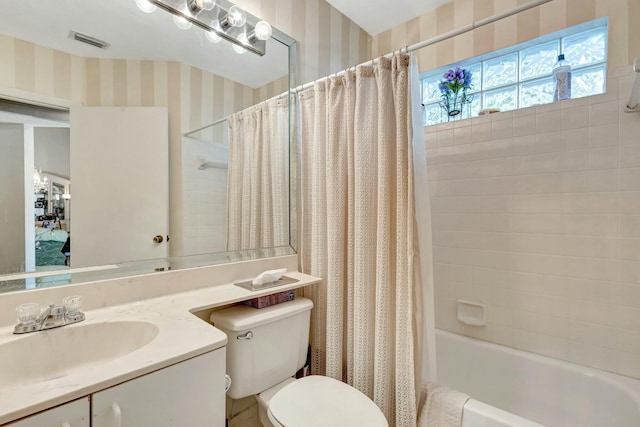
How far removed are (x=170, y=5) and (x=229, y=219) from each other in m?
0.94

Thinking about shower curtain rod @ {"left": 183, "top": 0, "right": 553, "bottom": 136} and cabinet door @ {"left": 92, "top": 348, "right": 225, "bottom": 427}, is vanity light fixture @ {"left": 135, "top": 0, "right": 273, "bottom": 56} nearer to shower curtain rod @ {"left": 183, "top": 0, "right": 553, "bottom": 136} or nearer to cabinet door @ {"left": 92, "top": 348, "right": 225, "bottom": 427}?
shower curtain rod @ {"left": 183, "top": 0, "right": 553, "bottom": 136}

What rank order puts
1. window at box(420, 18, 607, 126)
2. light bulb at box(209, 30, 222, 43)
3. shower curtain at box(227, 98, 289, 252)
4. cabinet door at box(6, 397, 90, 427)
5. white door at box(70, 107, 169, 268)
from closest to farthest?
1. cabinet door at box(6, 397, 90, 427)
2. white door at box(70, 107, 169, 268)
3. light bulb at box(209, 30, 222, 43)
4. shower curtain at box(227, 98, 289, 252)
5. window at box(420, 18, 607, 126)

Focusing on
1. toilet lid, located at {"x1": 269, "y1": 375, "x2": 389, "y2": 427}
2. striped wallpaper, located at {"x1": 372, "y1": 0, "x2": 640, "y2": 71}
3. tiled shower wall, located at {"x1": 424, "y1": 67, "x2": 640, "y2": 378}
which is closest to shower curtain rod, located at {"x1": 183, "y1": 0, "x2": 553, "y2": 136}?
striped wallpaper, located at {"x1": 372, "y1": 0, "x2": 640, "y2": 71}

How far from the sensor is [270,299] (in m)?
1.28

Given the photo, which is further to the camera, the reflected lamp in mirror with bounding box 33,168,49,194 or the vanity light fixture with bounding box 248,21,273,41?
the vanity light fixture with bounding box 248,21,273,41

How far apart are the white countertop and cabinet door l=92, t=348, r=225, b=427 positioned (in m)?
0.03

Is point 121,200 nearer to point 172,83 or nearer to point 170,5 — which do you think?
point 172,83

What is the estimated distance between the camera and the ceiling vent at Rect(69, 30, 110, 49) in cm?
99

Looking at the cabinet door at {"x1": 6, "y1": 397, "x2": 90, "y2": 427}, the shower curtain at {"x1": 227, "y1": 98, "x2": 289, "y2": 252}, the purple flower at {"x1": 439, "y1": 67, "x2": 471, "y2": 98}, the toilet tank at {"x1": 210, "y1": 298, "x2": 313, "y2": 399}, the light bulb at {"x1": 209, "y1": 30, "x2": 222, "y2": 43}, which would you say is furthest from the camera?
the purple flower at {"x1": 439, "y1": 67, "x2": 471, "y2": 98}

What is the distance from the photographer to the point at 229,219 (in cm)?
144

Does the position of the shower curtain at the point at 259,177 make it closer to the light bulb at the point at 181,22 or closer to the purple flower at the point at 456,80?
the light bulb at the point at 181,22

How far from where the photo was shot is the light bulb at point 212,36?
4.48ft

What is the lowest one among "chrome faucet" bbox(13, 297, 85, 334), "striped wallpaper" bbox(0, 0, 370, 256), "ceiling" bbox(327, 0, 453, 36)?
"chrome faucet" bbox(13, 297, 85, 334)

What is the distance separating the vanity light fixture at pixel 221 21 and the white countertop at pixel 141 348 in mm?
1147
